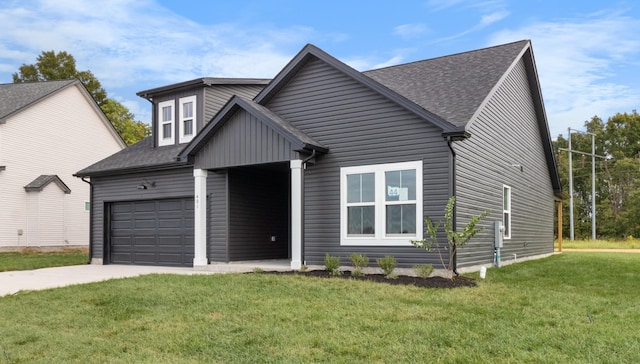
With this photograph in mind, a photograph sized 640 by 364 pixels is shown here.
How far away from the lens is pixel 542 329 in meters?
6.59

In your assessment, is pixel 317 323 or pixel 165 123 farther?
pixel 165 123

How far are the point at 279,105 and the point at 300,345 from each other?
9216mm

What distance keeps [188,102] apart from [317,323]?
12.3m

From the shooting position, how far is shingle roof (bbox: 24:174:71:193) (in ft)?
83.9

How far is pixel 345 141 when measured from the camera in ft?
43.3

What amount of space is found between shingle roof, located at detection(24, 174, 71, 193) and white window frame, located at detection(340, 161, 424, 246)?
58.6 feet

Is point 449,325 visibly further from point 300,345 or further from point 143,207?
point 143,207

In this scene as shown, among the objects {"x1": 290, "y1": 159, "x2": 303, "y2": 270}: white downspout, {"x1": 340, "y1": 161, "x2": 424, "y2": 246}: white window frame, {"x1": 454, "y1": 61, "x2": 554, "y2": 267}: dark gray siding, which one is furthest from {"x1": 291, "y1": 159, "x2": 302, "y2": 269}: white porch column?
{"x1": 454, "y1": 61, "x2": 554, "y2": 267}: dark gray siding

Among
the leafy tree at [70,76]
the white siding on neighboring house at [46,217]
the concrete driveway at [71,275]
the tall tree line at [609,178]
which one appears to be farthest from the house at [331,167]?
the tall tree line at [609,178]

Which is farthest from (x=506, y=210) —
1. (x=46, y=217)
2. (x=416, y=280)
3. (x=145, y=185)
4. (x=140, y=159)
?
(x=46, y=217)

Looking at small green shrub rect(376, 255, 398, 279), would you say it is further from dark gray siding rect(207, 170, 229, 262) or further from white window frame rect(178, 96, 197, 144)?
white window frame rect(178, 96, 197, 144)

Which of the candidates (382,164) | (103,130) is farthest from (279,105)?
(103,130)

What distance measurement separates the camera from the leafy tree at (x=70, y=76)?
140 ft

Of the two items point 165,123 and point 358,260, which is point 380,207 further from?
point 165,123
